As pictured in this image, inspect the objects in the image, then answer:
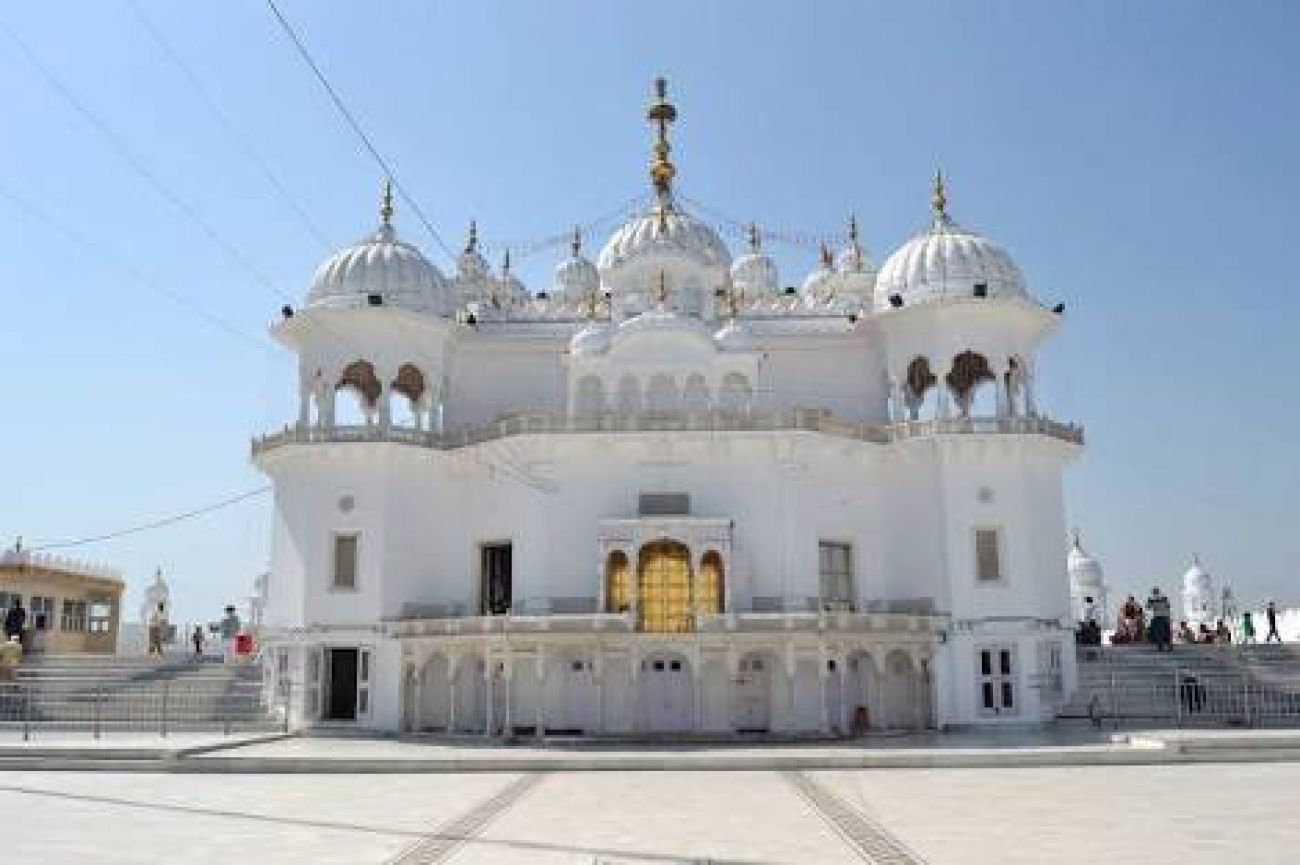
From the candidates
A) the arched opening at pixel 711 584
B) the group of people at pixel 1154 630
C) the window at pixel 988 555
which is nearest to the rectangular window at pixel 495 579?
the arched opening at pixel 711 584

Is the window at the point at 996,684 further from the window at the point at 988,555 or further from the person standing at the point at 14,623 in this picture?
the person standing at the point at 14,623

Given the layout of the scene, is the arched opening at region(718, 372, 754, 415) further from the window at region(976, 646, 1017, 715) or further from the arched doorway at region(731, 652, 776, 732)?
the window at region(976, 646, 1017, 715)

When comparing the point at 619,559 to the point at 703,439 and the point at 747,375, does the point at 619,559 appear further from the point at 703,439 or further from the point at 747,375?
the point at 747,375

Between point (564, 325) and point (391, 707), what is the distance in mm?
13267

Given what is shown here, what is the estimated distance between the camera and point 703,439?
32.6m

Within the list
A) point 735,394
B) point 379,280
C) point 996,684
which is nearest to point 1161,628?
point 996,684

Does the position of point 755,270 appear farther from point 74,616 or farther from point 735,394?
point 74,616

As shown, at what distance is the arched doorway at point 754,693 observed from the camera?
3116cm

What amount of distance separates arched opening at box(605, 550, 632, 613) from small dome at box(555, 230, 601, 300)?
685 inches

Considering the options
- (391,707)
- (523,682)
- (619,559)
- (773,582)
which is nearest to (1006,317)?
(773,582)

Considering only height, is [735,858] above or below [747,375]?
below

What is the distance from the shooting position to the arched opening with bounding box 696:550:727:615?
31.5 metres

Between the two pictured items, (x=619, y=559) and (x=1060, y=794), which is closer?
(x=1060, y=794)

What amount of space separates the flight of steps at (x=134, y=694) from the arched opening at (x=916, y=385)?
69.0 feet
